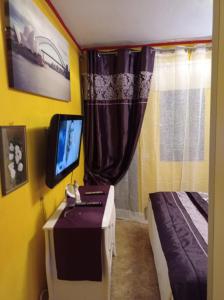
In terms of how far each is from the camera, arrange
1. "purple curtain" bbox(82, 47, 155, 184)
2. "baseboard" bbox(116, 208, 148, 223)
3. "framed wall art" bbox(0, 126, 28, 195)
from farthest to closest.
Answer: "baseboard" bbox(116, 208, 148, 223), "purple curtain" bbox(82, 47, 155, 184), "framed wall art" bbox(0, 126, 28, 195)

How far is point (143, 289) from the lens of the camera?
189cm

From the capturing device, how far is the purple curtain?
116 inches

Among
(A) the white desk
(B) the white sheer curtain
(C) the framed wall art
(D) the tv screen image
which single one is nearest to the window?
(B) the white sheer curtain

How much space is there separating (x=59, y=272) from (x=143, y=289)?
78 centimetres

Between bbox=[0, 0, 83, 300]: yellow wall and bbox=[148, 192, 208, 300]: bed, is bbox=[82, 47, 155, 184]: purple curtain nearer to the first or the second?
bbox=[148, 192, 208, 300]: bed

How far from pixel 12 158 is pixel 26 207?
1.29 feet

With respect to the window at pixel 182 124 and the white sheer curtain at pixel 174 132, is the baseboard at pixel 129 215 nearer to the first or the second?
the white sheer curtain at pixel 174 132

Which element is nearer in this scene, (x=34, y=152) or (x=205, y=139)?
(x=34, y=152)

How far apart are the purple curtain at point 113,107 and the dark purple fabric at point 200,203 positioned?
993 millimetres

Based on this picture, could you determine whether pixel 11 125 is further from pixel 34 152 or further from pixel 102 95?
pixel 102 95

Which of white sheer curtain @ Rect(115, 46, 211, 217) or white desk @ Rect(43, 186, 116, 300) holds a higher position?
white sheer curtain @ Rect(115, 46, 211, 217)

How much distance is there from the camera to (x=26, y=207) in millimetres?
1488

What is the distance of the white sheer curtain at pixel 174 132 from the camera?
9.73 feet

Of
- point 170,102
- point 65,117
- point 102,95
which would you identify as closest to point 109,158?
point 102,95
